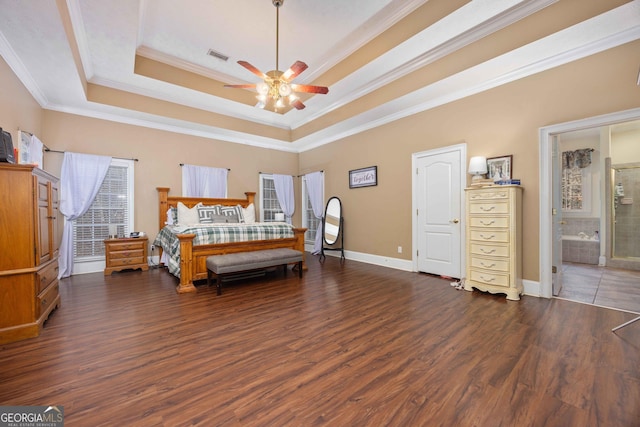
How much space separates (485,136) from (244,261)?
3.78 metres

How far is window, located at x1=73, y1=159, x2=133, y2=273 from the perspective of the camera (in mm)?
4547

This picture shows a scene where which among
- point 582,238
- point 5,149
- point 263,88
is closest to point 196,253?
point 5,149

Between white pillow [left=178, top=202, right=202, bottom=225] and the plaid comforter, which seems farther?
white pillow [left=178, top=202, right=202, bottom=225]

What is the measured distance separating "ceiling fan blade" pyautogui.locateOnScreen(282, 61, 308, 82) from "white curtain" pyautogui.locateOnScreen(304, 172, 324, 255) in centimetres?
346

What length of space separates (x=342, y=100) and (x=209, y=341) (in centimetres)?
Answer: 451

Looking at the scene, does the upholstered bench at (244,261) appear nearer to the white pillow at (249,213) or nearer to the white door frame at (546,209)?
the white pillow at (249,213)

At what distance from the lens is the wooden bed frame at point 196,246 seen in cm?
355

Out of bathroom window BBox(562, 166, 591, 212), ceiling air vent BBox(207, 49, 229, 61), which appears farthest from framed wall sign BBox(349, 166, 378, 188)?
bathroom window BBox(562, 166, 591, 212)

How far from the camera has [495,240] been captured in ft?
10.7

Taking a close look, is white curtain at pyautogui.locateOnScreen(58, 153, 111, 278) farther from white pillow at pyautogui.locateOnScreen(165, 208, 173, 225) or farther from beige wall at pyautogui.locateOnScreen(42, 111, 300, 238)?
white pillow at pyautogui.locateOnScreen(165, 208, 173, 225)

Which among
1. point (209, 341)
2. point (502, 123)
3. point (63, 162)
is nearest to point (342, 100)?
point (502, 123)

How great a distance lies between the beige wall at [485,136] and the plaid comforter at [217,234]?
1.77 meters

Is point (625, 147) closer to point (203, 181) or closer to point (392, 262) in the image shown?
point (392, 262)

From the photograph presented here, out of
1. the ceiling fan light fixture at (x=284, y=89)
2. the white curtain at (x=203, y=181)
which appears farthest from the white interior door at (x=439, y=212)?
the white curtain at (x=203, y=181)
